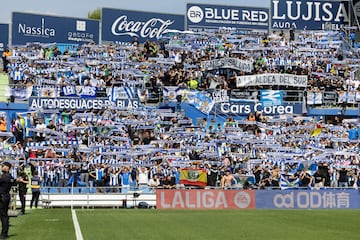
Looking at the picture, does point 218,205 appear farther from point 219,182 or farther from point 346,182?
point 346,182

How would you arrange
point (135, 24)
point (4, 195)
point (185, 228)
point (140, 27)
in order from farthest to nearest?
1. point (140, 27)
2. point (135, 24)
3. point (185, 228)
4. point (4, 195)

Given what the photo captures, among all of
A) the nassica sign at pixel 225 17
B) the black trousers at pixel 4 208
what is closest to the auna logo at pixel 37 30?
the nassica sign at pixel 225 17

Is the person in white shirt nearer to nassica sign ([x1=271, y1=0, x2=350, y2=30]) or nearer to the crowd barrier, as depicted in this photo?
the crowd barrier

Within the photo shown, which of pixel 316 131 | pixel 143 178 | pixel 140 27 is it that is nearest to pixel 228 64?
pixel 316 131

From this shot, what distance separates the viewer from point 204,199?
33.2m

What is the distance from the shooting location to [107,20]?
52656mm

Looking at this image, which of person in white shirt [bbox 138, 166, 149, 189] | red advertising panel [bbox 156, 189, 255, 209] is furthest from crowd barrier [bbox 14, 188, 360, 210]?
person in white shirt [bbox 138, 166, 149, 189]

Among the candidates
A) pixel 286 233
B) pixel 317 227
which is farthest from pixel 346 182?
pixel 286 233

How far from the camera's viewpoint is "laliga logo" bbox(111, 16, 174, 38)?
174 feet

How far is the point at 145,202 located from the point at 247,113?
45.3ft

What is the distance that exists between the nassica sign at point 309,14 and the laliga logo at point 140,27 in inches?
344

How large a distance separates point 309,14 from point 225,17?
6.97 meters

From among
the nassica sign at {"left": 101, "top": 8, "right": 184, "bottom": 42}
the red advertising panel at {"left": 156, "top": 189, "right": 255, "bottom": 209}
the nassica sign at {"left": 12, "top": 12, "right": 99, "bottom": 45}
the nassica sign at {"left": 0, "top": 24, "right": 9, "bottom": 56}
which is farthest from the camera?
the nassica sign at {"left": 101, "top": 8, "right": 184, "bottom": 42}

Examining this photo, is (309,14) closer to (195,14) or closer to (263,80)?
(195,14)
